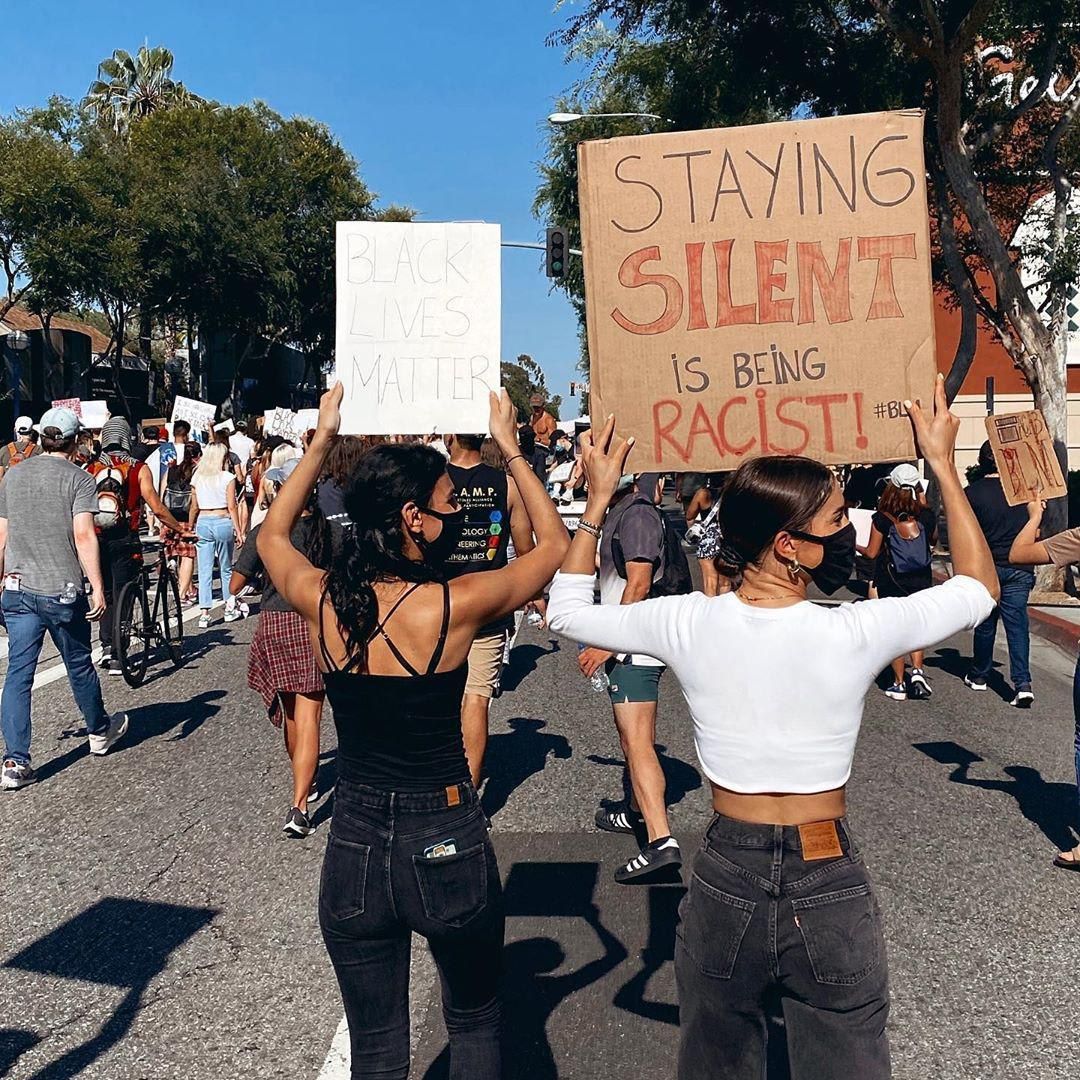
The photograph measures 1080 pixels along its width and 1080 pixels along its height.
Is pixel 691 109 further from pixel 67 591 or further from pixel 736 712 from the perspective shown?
pixel 736 712

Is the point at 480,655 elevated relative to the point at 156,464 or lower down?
lower down

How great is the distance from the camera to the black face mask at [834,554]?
8.54 feet

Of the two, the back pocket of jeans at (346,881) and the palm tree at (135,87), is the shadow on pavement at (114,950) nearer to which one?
the back pocket of jeans at (346,881)

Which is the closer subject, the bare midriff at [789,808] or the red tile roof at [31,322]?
the bare midriff at [789,808]

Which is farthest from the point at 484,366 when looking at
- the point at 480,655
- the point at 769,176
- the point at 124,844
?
the point at 124,844

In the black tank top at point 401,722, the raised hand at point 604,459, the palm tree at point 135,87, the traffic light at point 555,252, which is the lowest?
the black tank top at point 401,722

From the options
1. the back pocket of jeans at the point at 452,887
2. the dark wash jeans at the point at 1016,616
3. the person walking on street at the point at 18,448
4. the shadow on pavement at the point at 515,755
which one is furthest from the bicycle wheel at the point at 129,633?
the back pocket of jeans at the point at 452,887

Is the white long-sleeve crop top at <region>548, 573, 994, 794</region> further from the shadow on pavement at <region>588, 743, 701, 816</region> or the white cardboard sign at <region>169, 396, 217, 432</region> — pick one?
the white cardboard sign at <region>169, 396, 217, 432</region>

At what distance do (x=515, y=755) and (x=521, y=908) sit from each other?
8.28 ft

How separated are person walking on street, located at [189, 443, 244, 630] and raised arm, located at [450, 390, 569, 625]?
10147mm

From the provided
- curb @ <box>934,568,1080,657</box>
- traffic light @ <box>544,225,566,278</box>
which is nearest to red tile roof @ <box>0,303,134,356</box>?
traffic light @ <box>544,225,566,278</box>

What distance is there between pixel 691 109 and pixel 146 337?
2724 cm

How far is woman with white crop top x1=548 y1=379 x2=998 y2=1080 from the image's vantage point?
245cm

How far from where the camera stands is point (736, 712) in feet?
8.59
